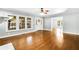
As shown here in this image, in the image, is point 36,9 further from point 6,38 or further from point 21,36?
point 6,38

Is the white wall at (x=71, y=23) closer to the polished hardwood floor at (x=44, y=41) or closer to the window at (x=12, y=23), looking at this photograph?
the polished hardwood floor at (x=44, y=41)

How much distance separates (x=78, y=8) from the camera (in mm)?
1427

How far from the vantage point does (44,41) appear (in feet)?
5.04

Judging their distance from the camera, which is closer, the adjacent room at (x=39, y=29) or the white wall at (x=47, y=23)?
the adjacent room at (x=39, y=29)

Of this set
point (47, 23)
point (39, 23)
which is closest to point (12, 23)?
point (39, 23)

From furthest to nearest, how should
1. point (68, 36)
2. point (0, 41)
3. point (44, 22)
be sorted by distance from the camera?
1. point (44, 22)
2. point (68, 36)
3. point (0, 41)

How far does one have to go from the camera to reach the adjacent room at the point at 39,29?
1.45 m

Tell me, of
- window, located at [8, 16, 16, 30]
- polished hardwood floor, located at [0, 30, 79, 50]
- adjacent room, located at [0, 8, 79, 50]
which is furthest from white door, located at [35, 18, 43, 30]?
window, located at [8, 16, 16, 30]

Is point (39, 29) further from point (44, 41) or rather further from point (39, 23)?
point (44, 41)

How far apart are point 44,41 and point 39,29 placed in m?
0.26

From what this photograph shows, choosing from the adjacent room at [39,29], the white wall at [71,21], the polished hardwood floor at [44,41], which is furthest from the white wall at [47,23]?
the white wall at [71,21]

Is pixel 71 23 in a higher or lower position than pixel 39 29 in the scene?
higher
